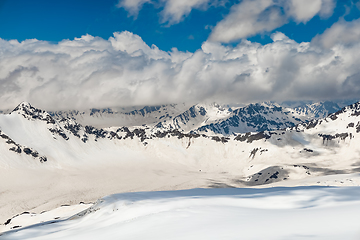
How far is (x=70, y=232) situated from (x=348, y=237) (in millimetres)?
28979

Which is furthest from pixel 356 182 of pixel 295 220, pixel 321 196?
pixel 295 220

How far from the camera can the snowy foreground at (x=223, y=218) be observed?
72.2 feet

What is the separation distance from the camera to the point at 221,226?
85.1 feet

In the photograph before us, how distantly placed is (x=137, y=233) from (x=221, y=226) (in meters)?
7.72

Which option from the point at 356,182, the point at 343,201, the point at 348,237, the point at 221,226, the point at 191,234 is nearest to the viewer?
the point at 348,237

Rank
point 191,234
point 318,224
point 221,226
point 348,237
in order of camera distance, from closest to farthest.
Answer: point 348,237, point 318,224, point 191,234, point 221,226

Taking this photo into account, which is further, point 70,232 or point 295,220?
point 70,232

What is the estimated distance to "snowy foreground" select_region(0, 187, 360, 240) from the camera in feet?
72.2

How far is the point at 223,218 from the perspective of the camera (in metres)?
29.6

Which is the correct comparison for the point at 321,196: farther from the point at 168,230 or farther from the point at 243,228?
the point at 168,230

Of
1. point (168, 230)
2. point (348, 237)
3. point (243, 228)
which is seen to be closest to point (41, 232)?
point (168, 230)

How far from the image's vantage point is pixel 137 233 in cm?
2747

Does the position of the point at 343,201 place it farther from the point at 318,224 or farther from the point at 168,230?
the point at 168,230

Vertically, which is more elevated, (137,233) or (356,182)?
(137,233)
